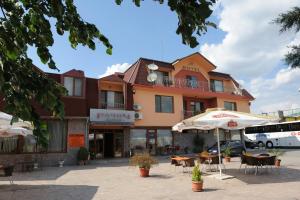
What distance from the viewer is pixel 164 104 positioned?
28.3 m

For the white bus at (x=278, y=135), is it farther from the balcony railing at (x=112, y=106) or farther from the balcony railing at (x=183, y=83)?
the balcony railing at (x=112, y=106)

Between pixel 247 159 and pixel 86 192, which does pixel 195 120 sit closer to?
pixel 247 159

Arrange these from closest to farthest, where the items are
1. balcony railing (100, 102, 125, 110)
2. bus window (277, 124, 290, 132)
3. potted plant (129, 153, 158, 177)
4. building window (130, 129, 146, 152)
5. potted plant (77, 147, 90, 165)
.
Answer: potted plant (129, 153, 158, 177)
potted plant (77, 147, 90, 165)
balcony railing (100, 102, 125, 110)
building window (130, 129, 146, 152)
bus window (277, 124, 290, 132)

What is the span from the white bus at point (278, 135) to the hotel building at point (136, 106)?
444cm

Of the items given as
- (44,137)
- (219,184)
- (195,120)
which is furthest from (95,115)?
(44,137)

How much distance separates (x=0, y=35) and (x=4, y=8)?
36 cm

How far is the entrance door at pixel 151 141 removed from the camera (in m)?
26.9

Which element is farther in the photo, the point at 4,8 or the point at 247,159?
the point at 247,159

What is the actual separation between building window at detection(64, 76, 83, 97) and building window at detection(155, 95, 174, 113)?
8065 mm

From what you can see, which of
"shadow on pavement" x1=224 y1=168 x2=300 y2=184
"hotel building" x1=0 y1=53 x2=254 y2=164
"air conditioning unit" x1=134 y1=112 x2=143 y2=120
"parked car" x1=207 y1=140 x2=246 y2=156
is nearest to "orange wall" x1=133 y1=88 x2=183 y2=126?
"hotel building" x1=0 y1=53 x2=254 y2=164

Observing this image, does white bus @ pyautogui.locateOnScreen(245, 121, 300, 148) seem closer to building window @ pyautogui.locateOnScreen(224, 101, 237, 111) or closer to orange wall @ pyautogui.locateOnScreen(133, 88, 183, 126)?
building window @ pyautogui.locateOnScreen(224, 101, 237, 111)

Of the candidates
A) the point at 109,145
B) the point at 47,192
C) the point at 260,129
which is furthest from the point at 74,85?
the point at 260,129

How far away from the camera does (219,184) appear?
10258 millimetres

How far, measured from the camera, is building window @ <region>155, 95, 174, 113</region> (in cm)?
2785
